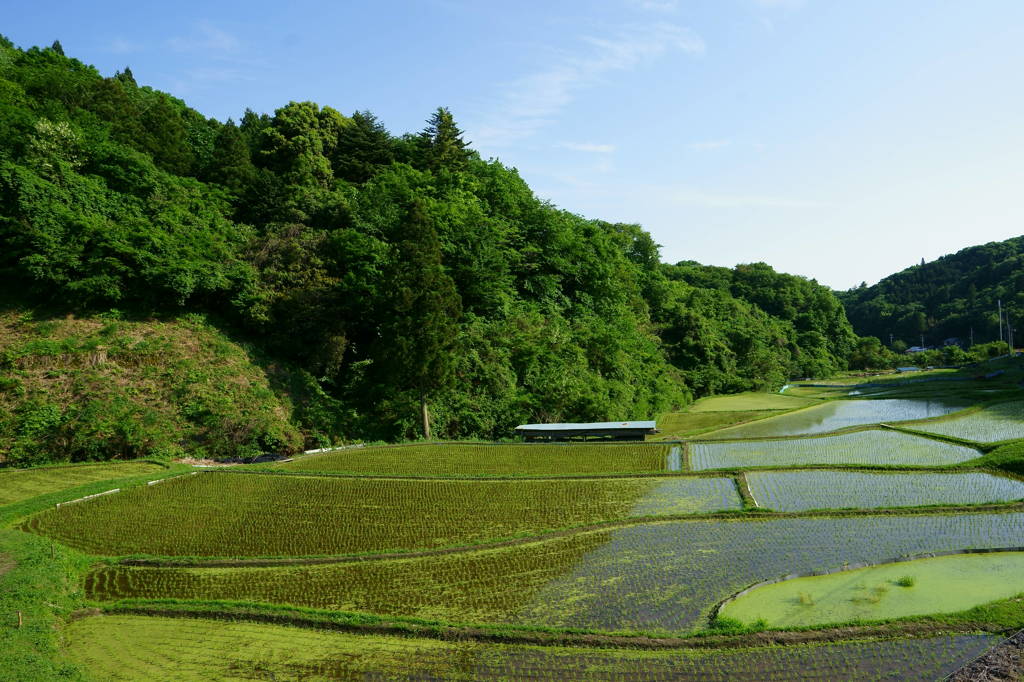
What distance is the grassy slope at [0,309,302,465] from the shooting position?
18094mm

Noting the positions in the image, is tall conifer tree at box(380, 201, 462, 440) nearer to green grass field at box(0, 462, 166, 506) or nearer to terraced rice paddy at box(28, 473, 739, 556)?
terraced rice paddy at box(28, 473, 739, 556)

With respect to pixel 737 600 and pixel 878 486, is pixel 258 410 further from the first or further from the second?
pixel 878 486

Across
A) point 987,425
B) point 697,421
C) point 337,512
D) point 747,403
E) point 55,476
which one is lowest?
point 747,403

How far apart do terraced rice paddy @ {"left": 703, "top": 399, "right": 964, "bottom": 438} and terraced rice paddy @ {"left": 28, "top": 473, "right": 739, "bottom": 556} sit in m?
Answer: 10.0

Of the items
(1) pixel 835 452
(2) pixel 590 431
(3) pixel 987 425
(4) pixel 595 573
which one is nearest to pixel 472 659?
(4) pixel 595 573

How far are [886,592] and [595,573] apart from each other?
14.0 ft

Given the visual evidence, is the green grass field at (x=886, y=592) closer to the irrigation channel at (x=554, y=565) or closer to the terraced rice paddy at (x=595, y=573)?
the irrigation channel at (x=554, y=565)

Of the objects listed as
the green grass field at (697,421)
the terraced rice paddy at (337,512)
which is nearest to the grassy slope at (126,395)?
the terraced rice paddy at (337,512)

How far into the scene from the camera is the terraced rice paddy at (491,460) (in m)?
17.2

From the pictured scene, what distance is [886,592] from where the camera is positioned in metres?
8.32

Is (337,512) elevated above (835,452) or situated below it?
above

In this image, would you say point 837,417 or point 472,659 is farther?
point 837,417

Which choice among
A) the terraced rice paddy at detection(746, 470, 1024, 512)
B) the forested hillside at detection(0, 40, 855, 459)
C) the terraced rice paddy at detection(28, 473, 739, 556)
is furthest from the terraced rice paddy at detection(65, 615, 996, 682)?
the forested hillside at detection(0, 40, 855, 459)

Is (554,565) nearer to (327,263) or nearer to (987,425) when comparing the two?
(327,263)
